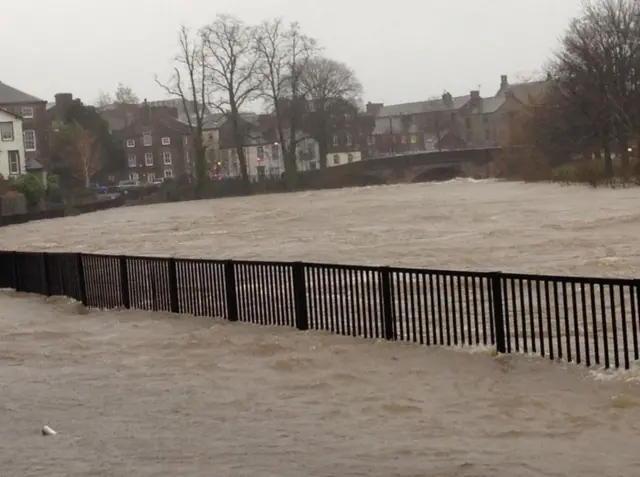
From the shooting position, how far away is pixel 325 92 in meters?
109

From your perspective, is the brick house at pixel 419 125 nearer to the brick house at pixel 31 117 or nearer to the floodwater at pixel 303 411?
the brick house at pixel 31 117

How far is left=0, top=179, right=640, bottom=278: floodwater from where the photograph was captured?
25.8m

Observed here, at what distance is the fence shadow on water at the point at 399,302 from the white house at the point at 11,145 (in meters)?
74.4

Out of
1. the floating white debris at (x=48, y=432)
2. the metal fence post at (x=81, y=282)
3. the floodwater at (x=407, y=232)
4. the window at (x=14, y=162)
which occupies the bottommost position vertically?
the floodwater at (x=407, y=232)

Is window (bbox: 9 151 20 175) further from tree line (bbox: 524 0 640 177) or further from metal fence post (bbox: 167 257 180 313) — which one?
metal fence post (bbox: 167 257 180 313)

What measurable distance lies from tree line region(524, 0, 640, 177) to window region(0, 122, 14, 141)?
4480 cm

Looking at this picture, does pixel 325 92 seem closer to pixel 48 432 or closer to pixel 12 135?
pixel 12 135

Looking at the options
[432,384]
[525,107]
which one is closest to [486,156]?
[525,107]

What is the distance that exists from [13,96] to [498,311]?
101345 mm

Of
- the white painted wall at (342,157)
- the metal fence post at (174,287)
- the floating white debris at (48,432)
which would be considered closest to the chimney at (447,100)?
the white painted wall at (342,157)

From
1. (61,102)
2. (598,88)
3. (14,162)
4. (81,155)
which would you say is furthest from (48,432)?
(61,102)

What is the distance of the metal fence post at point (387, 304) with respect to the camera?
39.3ft

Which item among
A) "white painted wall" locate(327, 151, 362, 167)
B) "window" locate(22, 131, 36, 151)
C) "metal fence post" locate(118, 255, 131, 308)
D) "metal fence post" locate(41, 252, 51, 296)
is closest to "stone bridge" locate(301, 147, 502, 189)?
"window" locate(22, 131, 36, 151)

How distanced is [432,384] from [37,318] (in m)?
8.82
